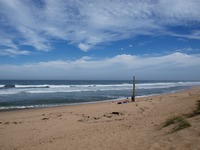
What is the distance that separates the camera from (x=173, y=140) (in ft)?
18.9

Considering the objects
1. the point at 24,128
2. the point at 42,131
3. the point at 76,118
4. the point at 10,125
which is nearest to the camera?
the point at 42,131

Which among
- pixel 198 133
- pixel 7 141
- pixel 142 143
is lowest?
pixel 7 141

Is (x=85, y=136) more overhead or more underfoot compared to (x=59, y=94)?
more underfoot

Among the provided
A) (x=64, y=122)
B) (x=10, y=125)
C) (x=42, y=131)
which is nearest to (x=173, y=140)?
(x=42, y=131)

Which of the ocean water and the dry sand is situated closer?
the dry sand

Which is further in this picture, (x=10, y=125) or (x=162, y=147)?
(x=10, y=125)

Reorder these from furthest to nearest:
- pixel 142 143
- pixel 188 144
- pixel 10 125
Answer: pixel 10 125, pixel 142 143, pixel 188 144

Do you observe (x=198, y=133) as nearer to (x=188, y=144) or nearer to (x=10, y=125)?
(x=188, y=144)

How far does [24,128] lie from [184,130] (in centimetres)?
826

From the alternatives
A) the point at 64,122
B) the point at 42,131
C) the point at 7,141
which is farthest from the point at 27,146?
the point at 64,122

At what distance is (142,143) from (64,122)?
21.9 ft

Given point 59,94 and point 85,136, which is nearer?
point 85,136

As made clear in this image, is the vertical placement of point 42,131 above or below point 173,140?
below

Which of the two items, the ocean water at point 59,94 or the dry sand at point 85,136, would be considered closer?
the dry sand at point 85,136
